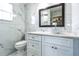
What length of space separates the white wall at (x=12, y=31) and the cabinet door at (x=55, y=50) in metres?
0.42

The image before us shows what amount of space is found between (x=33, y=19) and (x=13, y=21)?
293mm

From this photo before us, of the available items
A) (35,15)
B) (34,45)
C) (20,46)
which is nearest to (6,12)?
(35,15)

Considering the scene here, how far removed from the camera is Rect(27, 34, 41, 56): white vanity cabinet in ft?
4.11

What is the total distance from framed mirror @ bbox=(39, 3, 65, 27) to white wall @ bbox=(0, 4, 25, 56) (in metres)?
0.29

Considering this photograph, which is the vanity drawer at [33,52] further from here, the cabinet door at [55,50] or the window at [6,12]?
the window at [6,12]

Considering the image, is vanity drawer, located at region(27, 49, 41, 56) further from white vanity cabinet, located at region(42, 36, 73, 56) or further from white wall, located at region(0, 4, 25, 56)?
white wall, located at region(0, 4, 25, 56)

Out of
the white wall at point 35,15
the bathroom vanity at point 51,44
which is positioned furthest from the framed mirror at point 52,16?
the bathroom vanity at point 51,44

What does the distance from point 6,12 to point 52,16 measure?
68 centimetres

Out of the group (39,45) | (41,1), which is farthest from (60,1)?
(39,45)

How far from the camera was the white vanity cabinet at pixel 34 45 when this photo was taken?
1252 millimetres

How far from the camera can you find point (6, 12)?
122cm

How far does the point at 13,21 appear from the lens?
1.22 m

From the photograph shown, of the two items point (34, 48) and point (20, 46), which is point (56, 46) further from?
point (20, 46)

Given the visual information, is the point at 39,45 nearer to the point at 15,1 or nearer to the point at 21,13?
the point at 21,13
